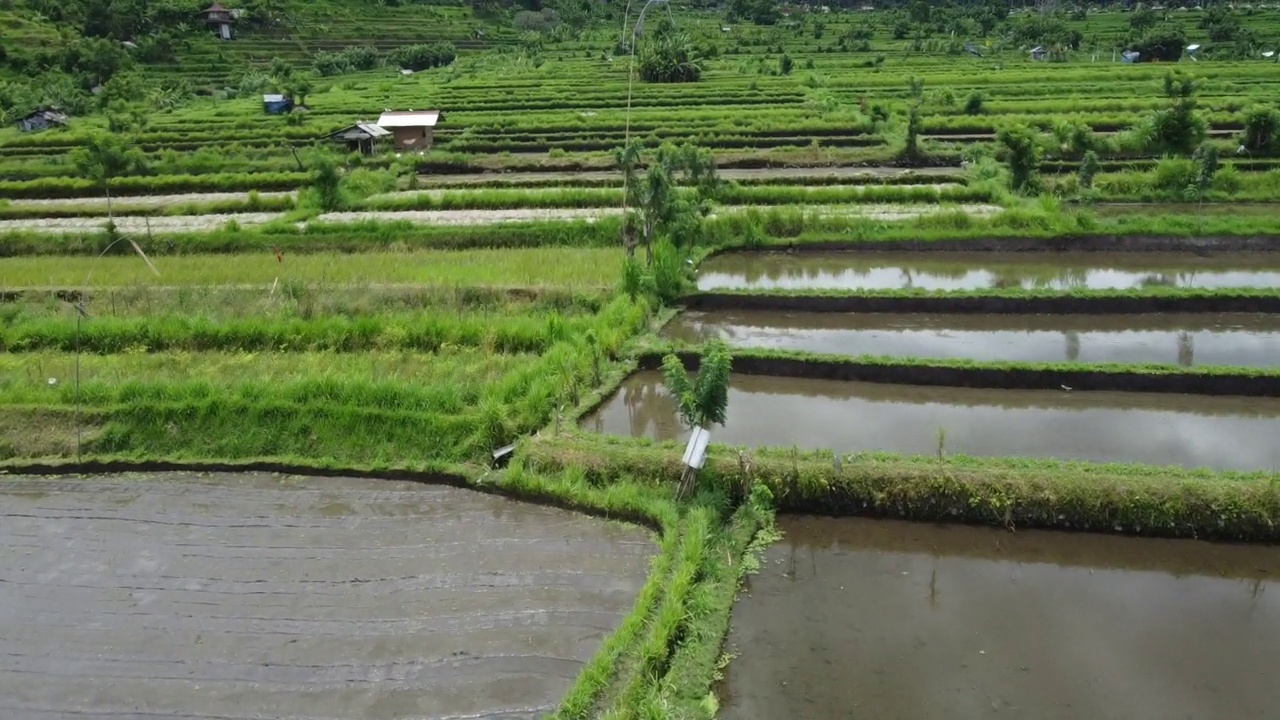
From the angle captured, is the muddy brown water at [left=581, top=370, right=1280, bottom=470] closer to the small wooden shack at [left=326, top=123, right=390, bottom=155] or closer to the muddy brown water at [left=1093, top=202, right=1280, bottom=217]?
the muddy brown water at [left=1093, top=202, right=1280, bottom=217]

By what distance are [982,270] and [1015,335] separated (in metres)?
3.56

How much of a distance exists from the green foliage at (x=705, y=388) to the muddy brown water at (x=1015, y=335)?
3.98 meters

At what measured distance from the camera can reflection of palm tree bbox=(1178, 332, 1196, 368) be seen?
40.4ft

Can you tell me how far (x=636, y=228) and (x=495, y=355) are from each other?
5193 mm

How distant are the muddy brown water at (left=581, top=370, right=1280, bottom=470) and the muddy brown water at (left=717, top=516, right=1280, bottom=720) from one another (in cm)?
170

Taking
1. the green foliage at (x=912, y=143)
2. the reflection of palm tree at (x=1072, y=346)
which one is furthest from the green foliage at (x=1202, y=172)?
A: the reflection of palm tree at (x=1072, y=346)

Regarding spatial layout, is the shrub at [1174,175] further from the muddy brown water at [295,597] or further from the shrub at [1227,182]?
the muddy brown water at [295,597]

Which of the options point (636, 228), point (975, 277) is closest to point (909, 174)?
point (975, 277)

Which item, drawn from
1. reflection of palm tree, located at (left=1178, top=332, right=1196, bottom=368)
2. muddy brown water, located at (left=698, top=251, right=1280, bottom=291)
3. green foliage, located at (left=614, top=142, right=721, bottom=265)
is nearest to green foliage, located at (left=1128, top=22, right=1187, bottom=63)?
muddy brown water, located at (left=698, top=251, right=1280, bottom=291)

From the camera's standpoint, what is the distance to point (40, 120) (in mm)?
37969

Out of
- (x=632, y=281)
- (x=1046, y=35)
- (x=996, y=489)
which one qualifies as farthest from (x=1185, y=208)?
(x=1046, y=35)

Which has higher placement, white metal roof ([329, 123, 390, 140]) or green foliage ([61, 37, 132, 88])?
green foliage ([61, 37, 132, 88])

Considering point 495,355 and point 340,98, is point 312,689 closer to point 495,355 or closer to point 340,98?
point 495,355

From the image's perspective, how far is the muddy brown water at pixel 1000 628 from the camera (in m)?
6.53
